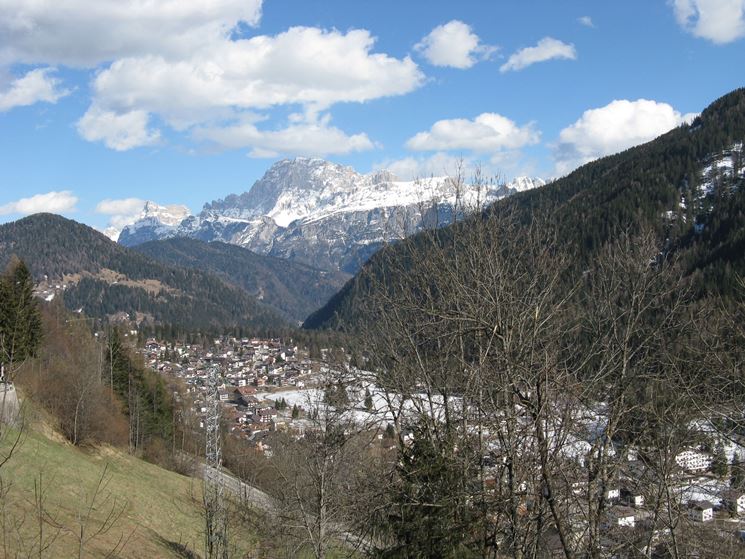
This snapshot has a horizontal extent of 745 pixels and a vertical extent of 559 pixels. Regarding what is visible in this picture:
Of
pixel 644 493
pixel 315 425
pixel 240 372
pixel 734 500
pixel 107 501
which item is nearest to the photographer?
pixel 644 493

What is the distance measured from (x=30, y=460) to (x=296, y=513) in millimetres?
10874

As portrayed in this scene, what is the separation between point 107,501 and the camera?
53.3 feet

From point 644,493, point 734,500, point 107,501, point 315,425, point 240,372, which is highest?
point 644,493

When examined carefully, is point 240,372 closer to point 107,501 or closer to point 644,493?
point 107,501

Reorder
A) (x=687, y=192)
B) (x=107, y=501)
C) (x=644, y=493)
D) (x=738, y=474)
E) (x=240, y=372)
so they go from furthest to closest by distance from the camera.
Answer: (x=240, y=372), (x=687, y=192), (x=107, y=501), (x=738, y=474), (x=644, y=493)

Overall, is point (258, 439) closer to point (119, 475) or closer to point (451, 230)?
point (119, 475)

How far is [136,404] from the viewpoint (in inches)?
1844

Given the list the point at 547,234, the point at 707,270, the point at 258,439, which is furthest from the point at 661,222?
the point at 547,234

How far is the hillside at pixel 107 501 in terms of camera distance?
58.9ft

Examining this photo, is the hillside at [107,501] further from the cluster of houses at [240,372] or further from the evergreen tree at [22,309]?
the cluster of houses at [240,372]

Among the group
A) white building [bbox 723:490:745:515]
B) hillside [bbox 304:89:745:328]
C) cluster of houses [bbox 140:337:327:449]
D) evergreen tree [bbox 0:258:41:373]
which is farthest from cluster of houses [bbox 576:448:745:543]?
hillside [bbox 304:89:745:328]

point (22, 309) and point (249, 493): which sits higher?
point (22, 309)

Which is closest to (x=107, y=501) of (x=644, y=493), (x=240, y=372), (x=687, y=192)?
(x=644, y=493)

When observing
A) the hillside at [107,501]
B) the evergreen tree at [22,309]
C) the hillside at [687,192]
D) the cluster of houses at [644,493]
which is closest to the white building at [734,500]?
the cluster of houses at [644,493]
